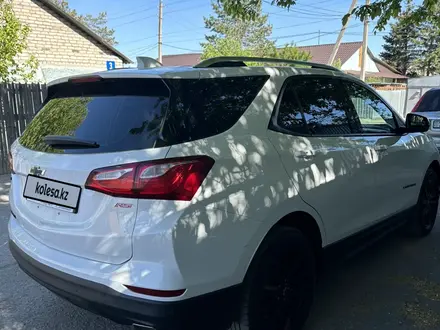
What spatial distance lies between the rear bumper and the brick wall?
44.9ft

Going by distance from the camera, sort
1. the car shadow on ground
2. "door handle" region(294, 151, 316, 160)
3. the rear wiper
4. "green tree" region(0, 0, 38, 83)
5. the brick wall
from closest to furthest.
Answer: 1. the rear wiper
2. "door handle" region(294, 151, 316, 160)
3. the car shadow on ground
4. "green tree" region(0, 0, 38, 83)
5. the brick wall

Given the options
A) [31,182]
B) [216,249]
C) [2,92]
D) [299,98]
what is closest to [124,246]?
[216,249]

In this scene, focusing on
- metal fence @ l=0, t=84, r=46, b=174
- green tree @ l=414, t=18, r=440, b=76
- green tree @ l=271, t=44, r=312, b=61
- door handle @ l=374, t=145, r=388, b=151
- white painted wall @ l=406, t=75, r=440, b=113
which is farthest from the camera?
green tree @ l=414, t=18, r=440, b=76

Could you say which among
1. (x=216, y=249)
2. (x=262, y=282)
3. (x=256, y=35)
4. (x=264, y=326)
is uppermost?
(x=256, y=35)

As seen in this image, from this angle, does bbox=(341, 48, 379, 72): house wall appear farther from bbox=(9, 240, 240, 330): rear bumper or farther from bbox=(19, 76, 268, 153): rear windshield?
bbox=(9, 240, 240, 330): rear bumper

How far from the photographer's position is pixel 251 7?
5.34 metres

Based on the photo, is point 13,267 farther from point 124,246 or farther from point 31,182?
point 124,246

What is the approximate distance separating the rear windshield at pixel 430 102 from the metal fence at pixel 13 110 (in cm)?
801

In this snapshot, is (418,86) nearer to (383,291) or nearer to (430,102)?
(430,102)

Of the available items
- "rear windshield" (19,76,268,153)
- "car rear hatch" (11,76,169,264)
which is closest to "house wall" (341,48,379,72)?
"rear windshield" (19,76,268,153)

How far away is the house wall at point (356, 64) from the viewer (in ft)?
140

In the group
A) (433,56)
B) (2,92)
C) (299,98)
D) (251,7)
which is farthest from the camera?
(433,56)

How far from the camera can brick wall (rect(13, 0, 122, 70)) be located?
1451cm

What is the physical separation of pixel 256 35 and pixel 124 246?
49.1m
